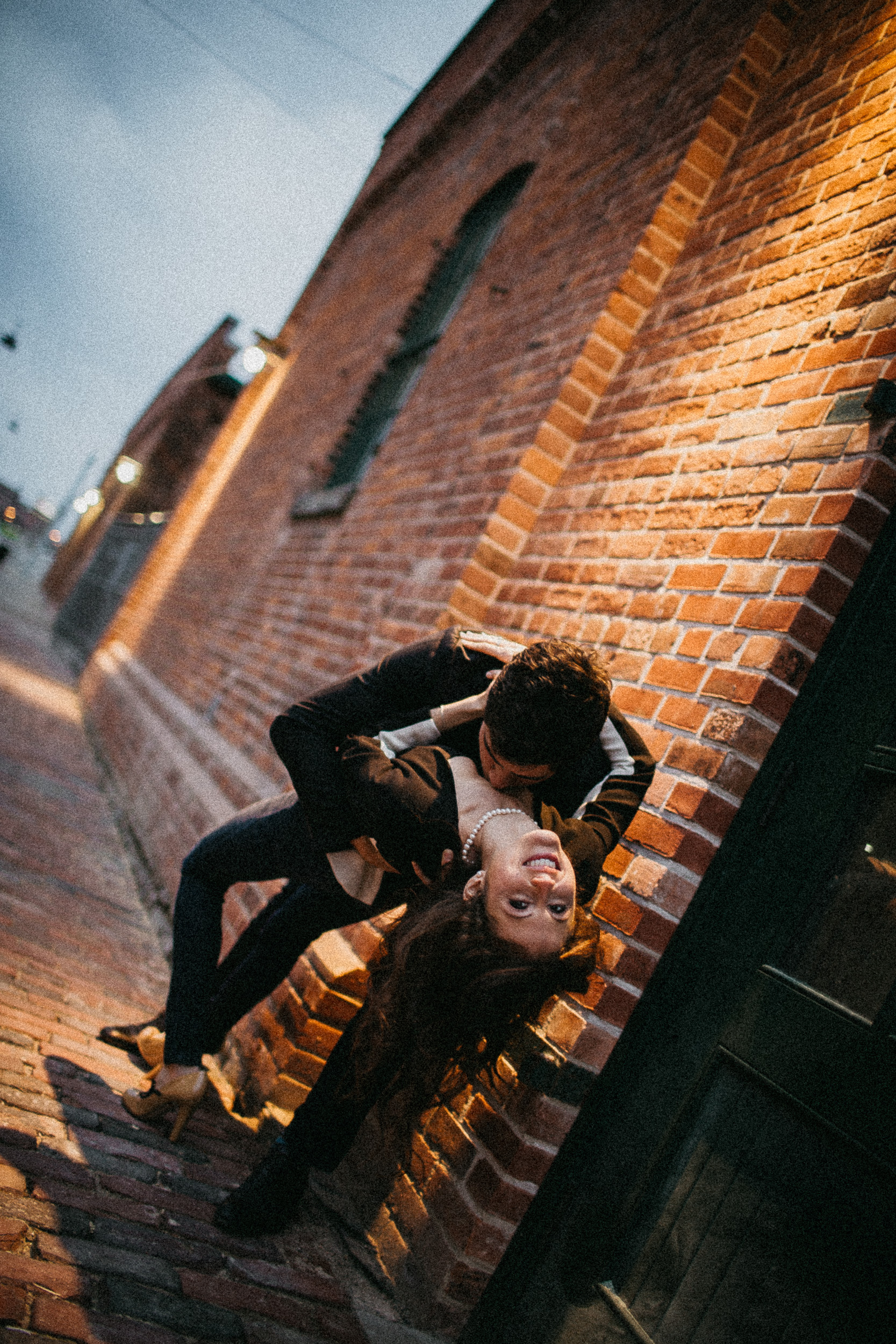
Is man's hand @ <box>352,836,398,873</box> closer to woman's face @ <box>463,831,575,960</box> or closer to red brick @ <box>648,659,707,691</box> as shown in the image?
woman's face @ <box>463,831,575,960</box>

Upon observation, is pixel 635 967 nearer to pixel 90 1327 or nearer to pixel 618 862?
pixel 618 862

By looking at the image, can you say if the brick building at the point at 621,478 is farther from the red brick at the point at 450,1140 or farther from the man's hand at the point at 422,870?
the man's hand at the point at 422,870

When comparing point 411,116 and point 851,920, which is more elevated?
point 411,116

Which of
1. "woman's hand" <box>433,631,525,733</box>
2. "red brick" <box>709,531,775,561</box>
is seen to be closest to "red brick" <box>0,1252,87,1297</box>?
"woman's hand" <box>433,631,525,733</box>

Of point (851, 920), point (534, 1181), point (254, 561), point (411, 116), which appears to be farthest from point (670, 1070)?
point (411, 116)

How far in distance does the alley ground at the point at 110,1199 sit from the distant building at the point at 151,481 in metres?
Answer: 13.9

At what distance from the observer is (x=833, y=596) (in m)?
1.68

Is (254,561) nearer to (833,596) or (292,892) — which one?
(292,892)

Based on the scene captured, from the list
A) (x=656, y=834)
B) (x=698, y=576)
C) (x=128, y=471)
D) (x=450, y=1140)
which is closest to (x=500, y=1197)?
(x=450, y=1140)

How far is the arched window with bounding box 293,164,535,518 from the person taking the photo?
481 cm

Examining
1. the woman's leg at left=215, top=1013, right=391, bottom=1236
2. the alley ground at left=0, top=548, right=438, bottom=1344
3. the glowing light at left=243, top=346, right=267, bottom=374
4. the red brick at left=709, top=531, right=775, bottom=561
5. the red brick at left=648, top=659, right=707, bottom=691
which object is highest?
the glowing light at left=243, top=346, right=267, bottom=374

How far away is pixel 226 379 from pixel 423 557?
17.3 meters

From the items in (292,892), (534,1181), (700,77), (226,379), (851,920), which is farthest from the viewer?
(226,379)

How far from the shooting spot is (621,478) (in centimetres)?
241
